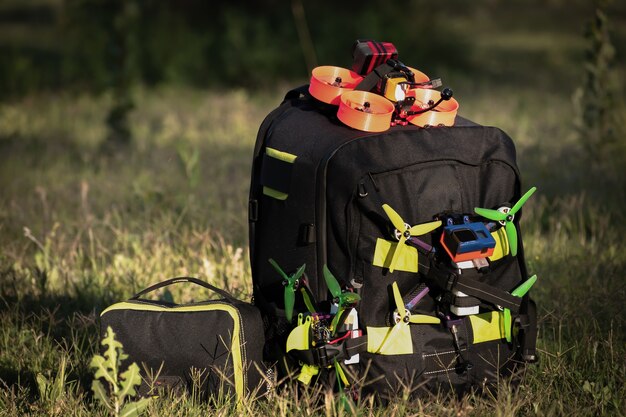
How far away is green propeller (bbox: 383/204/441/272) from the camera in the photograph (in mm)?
2918

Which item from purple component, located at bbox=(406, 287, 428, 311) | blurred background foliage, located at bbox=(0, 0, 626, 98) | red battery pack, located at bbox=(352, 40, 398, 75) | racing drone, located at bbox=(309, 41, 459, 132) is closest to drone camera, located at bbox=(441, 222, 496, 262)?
purple component, located at bbox=(406, 287, 428, 311)

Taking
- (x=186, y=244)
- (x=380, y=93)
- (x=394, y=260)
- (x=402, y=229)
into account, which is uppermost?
(x=380, y=93)

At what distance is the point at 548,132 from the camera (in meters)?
7.35

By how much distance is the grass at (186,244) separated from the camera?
3.13 metres

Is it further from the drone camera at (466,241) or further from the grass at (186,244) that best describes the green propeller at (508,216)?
the grass at (186,244)

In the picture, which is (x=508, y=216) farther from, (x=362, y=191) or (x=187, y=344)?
(x=187, y=344)

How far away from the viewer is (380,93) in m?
3.23

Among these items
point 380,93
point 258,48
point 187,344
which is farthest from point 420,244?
point 258,48

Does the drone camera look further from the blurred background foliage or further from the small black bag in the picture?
the blurred background foliage

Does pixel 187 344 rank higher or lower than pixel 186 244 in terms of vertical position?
higher

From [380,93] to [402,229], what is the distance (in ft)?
1.81

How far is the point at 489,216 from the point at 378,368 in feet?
2.00

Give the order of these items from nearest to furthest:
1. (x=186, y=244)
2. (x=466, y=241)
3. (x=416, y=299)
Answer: (x=466, y=241) → (x=416, y=299) → (x=186, y=244)

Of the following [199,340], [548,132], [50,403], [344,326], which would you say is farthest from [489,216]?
[548,132]
